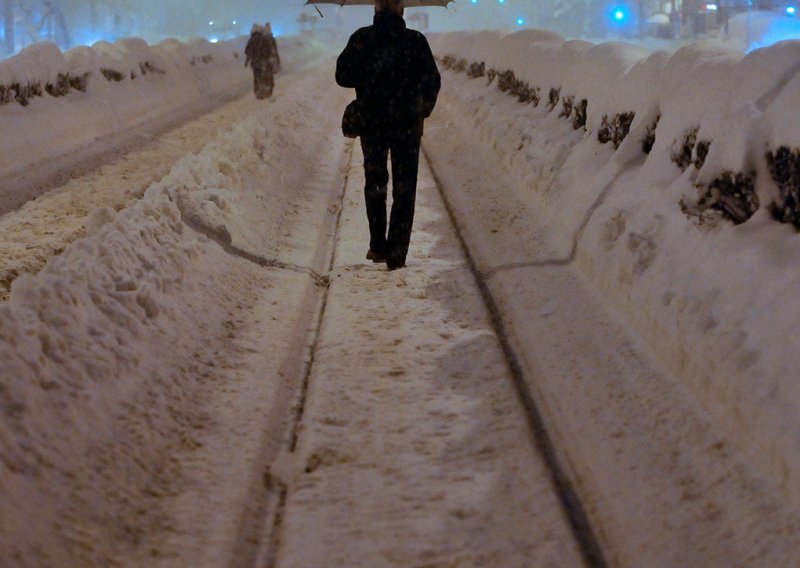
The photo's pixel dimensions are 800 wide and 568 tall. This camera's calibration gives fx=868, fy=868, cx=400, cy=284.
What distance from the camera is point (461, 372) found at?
4.15 meters

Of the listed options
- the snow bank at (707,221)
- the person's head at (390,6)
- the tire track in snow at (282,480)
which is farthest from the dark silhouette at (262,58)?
the tire track in snow at (282,480)

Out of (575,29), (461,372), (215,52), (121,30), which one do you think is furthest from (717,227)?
(121,30)

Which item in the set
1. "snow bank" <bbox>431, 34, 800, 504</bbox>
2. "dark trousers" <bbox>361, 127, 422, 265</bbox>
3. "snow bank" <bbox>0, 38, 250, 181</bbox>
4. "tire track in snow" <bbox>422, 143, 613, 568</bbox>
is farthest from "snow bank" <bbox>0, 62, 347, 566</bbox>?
"snow bank" <bbox>0, 38, 250, 181</bbox>

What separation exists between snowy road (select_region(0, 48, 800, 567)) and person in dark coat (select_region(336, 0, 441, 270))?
1.57 feet

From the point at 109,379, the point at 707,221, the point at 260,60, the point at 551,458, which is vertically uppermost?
the point at 260,60

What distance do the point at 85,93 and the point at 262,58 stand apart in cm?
467

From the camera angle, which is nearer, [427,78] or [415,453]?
[415,453]

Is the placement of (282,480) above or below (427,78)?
below

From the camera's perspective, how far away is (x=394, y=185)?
5.96 m

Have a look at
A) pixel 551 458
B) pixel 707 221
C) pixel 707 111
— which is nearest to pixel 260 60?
pixel 707 111

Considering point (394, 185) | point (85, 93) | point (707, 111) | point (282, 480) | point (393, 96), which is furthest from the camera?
point (85, 93)

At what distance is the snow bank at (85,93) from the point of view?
1237 cm

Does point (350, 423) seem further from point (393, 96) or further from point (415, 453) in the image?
point (393, 96)

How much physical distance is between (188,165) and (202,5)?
403 ft
